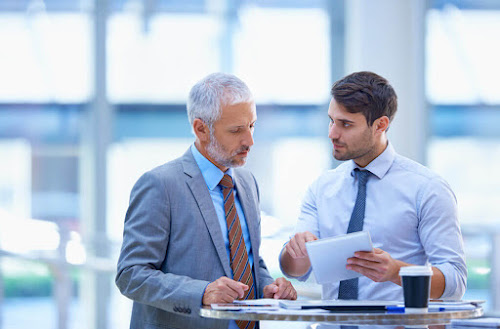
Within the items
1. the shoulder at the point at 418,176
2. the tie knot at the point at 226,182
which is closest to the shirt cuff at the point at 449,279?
the shoulder at the point at 418,176

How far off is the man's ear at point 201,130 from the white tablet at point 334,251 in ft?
1.98

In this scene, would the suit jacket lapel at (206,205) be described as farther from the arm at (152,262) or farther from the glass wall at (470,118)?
the glass wall at (470,118)

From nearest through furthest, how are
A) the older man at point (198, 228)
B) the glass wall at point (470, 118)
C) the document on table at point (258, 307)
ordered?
the document on table at point (258, 307) → the older man at point (198, 228) → the glass wall at point (470, 118)

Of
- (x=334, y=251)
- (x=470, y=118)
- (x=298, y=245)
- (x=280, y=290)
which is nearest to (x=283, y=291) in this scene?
(x=280, y=290)

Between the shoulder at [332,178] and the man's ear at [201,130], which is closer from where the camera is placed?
the man's ear at [201,130]

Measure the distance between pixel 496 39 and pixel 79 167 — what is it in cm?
317

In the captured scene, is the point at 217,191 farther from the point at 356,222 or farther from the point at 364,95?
the point at 364,95

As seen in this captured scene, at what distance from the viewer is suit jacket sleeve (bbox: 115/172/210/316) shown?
210 cm

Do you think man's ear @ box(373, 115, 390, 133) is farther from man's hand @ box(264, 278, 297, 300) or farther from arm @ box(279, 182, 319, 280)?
man's hand @ box(264, 278, 297, 300)

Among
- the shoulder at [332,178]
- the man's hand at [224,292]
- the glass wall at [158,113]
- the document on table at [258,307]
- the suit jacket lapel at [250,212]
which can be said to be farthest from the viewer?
the glass wall at [158,113]

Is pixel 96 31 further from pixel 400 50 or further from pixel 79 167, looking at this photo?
pixel 400 50

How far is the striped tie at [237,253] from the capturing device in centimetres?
228

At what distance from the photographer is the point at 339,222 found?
244 centimetres

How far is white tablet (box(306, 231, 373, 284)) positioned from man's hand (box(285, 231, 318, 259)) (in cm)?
18
